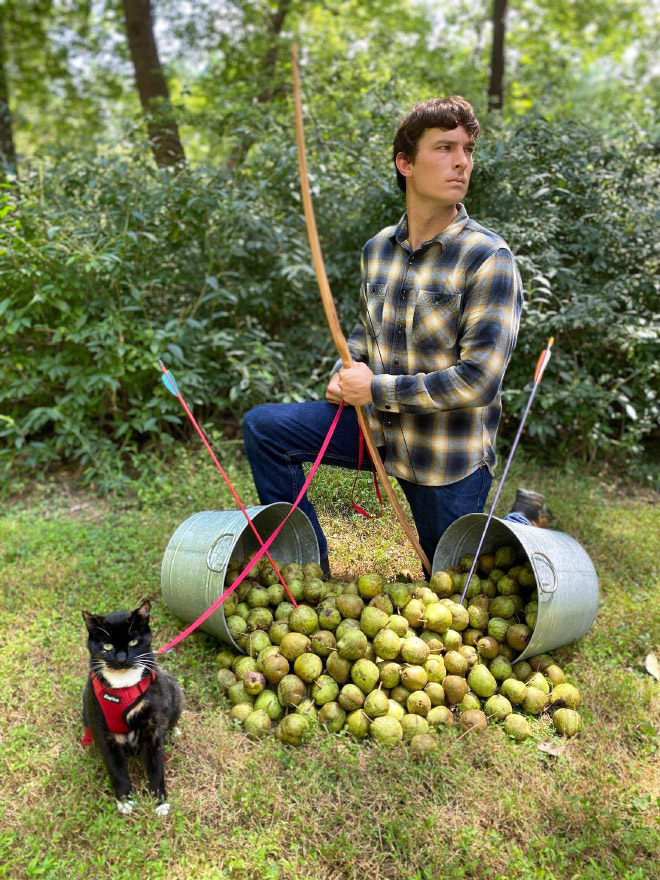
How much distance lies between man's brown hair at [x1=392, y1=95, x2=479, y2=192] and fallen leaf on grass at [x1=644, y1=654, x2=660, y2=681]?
257cm

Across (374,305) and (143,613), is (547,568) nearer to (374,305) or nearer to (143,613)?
(374,305)

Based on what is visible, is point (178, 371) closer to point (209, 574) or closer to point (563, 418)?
point (209, 574)

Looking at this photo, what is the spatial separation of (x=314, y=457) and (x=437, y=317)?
89 cm

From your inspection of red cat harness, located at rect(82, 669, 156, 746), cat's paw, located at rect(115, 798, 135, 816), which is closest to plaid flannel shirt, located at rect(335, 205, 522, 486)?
red cat harness, located at rect(82, 669, 156, 746)

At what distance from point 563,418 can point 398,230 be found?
2.98 m

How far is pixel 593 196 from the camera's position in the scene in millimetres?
5594

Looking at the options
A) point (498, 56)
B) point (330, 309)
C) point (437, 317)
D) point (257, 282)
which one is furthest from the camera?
point (498, 56)

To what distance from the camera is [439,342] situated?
297 cm

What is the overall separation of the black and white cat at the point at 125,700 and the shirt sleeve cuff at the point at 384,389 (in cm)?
125

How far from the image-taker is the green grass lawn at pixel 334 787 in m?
2.19

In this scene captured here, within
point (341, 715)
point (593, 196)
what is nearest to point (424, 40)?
point (593, 196)

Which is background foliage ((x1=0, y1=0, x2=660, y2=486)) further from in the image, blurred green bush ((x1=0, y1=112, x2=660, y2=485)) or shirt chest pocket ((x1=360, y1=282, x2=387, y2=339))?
shirt chest pocket ((x1=360, y1=282, x2=387, y2=339))

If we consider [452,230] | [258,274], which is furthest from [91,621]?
[258,274]

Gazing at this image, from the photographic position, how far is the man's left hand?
2.80 m
